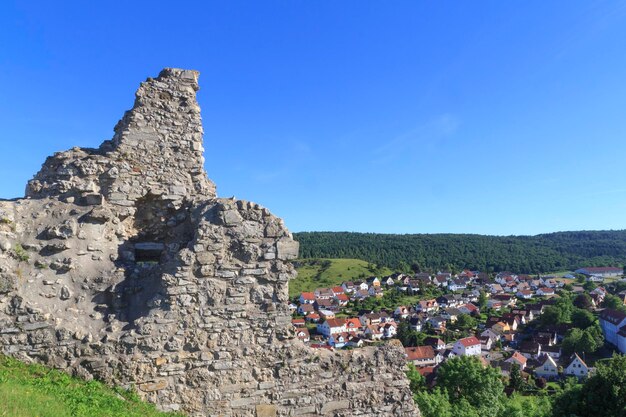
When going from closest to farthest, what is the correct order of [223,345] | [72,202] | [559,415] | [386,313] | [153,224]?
[223,345], [72,202], [153,224], [559,415], [386,313]

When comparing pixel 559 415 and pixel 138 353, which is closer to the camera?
pixel 138 353

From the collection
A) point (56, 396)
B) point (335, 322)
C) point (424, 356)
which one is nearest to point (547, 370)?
point (424, 356)

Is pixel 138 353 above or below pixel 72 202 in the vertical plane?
below

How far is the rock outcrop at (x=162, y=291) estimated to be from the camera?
6.69m

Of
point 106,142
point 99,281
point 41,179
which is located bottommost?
point 99,281

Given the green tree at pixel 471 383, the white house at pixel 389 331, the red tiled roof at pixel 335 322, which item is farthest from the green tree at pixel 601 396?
the red tiled roof at pixel 335 322

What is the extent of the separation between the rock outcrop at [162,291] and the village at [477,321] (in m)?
34.2

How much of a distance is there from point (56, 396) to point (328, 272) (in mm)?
144371

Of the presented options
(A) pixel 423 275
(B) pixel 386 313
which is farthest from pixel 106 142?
(A) pixel 423 275

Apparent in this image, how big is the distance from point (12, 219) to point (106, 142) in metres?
2.26

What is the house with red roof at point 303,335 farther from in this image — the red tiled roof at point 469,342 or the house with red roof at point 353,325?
the red tiled roof at point 469,342

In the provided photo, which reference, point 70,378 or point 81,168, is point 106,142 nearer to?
point 81,168

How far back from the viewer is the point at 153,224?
834cm

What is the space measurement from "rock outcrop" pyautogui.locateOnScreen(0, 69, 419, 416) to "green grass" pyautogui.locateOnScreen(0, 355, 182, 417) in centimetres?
20
